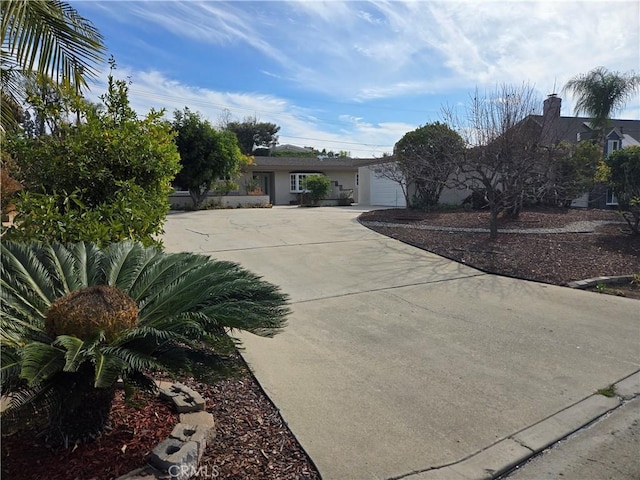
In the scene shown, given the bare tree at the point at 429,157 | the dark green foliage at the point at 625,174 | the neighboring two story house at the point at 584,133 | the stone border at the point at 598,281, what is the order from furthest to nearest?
the neighboring two story house at the point at 584,133 → the bare tree at the point at 429,157 → the dark green foliage at the point at 625,174 → the stone border at the point at 598,281

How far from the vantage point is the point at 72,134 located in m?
5.17

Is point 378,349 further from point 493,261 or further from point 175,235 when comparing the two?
point 175,235

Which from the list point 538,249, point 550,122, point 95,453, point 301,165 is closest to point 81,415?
point 95,453

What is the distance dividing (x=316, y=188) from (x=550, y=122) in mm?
13828

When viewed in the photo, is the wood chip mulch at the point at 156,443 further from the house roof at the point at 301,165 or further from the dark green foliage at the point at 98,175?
the house roof at the point at 301,165

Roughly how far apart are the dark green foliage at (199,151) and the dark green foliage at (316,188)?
19.7ft

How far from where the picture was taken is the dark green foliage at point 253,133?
4850cm

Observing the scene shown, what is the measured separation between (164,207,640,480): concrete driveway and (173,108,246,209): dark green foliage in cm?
1388

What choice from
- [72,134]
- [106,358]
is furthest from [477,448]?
[72,134]

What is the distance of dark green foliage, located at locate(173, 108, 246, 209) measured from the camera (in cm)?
2041

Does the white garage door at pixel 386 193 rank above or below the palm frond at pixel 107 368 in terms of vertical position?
above

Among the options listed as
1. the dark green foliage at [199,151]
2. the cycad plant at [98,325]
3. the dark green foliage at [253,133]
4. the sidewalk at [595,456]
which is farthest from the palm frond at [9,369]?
the dark green foliage at [253,133]

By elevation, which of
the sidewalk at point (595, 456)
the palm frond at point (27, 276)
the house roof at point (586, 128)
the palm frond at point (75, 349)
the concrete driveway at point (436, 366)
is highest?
the house roof at point (586, 128)

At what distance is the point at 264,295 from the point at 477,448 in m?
1.82
